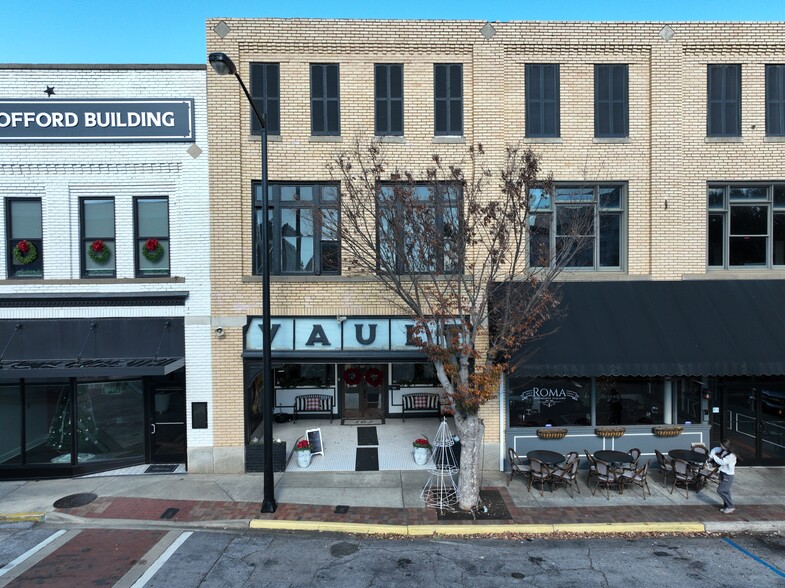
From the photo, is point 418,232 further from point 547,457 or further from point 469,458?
point 547,457

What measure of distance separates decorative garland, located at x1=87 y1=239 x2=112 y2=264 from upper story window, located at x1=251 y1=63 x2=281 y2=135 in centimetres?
470

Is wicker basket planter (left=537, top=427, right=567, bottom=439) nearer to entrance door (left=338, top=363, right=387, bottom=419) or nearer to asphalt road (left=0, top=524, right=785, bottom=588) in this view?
asphalt road (left=0, top=524, right=785, bottom=588)

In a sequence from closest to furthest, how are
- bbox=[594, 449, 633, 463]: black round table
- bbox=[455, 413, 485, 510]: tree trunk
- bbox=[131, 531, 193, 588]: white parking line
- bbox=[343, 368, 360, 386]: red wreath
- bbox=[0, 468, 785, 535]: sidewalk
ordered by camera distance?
bbox=[131, 531, 193, 588]: white parking line, bbox=[0, 468, 785, 535]: sidewalk, bbox=[455, 413, 485, 510]: tree trunk, bbox=[594, 449, 633, 463]: black round table, bbox=[343, 368, 360, 386]: red wreath

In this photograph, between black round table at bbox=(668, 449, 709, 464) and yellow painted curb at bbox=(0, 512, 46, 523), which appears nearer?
yellow painted curb at bbox=(0, 512, 46, 523)

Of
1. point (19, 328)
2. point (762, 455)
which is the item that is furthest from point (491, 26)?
point (19, 328)

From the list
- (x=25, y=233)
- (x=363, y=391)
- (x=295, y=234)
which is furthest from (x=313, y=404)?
(x=25, y=233)

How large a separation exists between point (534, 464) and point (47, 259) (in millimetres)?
12622

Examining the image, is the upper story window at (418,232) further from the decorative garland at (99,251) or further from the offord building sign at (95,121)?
the decorative garland at (99,251)

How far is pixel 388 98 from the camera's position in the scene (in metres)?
12.0

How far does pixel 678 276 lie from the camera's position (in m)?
12.0

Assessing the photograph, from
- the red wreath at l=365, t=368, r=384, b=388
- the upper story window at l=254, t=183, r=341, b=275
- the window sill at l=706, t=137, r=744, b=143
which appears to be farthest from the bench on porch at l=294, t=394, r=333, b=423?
the window sill at l=706, t=137, r=744, b=143

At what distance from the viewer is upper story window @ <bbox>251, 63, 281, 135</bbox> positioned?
11.9 metres

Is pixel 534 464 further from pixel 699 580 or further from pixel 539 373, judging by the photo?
pixel 699 580

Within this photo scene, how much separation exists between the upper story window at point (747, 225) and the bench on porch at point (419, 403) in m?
9.32
